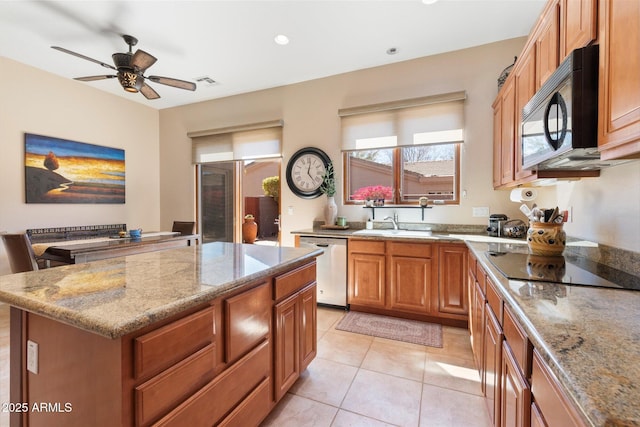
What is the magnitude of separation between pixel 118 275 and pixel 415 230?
2967 mm

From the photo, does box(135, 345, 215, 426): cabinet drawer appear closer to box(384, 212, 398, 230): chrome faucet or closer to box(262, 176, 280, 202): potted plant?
box(384, 212, 398, 230): chrome faucet

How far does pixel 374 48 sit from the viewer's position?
3150 millimetres

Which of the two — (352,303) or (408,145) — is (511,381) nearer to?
(352,303)

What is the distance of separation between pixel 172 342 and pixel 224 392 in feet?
1.40

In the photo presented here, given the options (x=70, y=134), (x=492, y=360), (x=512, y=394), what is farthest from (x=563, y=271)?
(x=70, y=134)

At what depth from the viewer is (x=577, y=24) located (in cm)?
134

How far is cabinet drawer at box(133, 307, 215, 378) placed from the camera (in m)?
0.86

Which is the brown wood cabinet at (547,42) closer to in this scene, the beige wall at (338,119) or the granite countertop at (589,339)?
the beige wall at (338,119)

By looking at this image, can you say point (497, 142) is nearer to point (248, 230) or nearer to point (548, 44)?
point (548, 44)

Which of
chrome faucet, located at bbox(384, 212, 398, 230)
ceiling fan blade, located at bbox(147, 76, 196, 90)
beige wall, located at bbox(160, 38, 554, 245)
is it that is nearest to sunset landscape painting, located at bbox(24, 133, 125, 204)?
beige wall, located at bbox(160, 38, 554, 245)

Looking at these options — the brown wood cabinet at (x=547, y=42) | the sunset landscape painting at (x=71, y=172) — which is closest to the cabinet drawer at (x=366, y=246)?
the brown wood cabinet at (x=547, y=42)

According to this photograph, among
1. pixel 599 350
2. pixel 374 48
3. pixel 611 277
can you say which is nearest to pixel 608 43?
pixel 611 277

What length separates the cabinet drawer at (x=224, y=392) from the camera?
3.29ft

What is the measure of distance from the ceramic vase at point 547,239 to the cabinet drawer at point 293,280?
4.72ft
